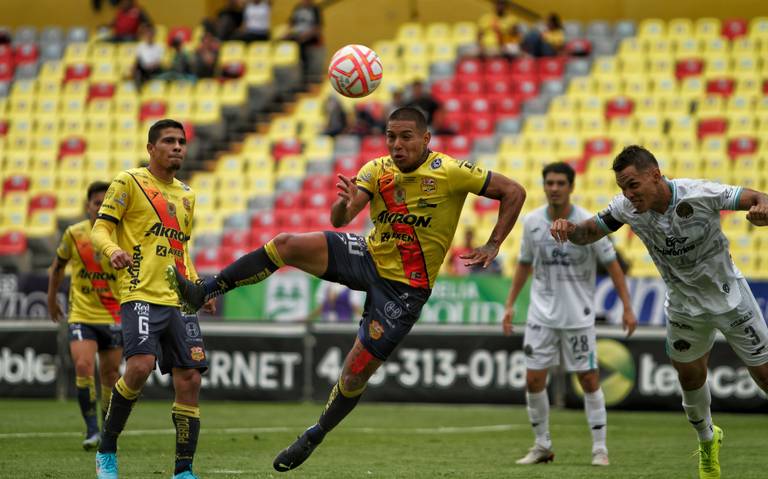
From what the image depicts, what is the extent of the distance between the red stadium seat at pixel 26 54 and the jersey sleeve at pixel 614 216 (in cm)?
2304

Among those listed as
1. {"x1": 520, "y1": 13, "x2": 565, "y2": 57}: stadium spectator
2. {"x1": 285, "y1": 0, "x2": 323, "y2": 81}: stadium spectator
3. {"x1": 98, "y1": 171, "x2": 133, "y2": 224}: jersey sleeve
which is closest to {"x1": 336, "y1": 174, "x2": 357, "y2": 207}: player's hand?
{"x1": 98, "y1": 171, "x2": 133, "y2": 224}: jersey sleeve

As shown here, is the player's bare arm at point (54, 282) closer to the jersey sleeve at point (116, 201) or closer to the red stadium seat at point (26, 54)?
the jersey sleeve at point (116, 201)

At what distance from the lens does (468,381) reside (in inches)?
679

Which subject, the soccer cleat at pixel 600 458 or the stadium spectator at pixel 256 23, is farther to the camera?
the stadium spectator at pixel 256 23

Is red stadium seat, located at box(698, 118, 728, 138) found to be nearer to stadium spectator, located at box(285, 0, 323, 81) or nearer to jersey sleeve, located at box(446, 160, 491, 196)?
stadium spectator, located at box(285, 0, 323, 81)

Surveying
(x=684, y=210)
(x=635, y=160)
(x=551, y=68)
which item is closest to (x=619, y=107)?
(x=551, y=68)

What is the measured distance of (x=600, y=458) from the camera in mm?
10805

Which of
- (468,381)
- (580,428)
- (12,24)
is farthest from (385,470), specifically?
(12,24)

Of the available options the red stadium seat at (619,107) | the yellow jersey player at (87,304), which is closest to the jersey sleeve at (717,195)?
the yellow jersey player at (87,304)

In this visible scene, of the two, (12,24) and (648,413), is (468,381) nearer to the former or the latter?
(648,413)

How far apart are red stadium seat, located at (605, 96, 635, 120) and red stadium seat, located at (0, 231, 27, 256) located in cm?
1180

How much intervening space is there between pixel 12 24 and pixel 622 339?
68.6 ft

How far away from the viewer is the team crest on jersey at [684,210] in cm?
866

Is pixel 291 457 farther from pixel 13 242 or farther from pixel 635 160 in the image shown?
→ pixel 13 242
